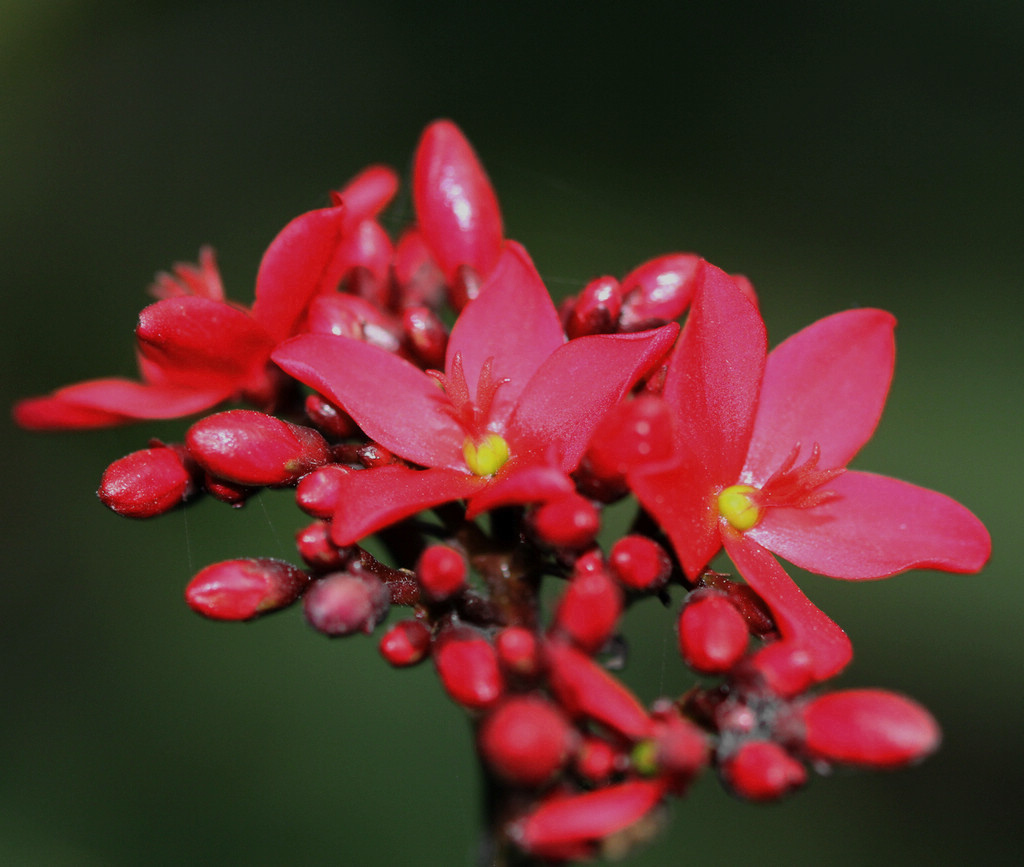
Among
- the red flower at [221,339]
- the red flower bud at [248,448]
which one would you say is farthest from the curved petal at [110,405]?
the red flower bud at [248,448]

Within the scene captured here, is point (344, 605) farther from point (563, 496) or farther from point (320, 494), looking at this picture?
point (563, 496)

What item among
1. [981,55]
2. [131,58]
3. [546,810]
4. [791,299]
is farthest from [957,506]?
[131,58]

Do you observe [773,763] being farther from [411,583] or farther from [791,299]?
[791,299]

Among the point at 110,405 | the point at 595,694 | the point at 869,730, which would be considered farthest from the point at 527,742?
the point at 110,405

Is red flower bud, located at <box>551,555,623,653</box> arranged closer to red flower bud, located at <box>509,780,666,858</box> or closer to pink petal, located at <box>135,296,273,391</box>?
red flower bud, located at <box>509,780,666,858</box>

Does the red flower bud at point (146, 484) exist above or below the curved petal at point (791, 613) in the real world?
below

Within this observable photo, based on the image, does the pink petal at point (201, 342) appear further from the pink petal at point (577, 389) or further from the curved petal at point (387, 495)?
the pink petal at point (577, 389)
